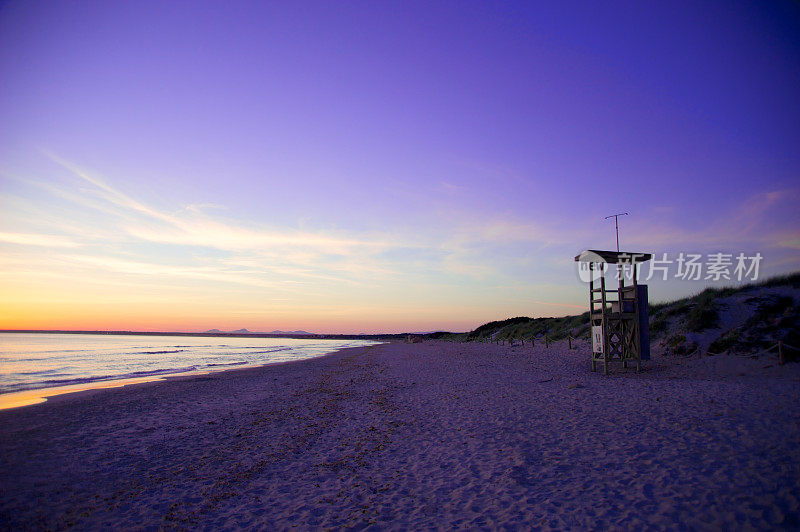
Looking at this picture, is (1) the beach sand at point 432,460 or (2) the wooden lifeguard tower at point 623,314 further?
(2) the wooden lifeguard tower at point 623,314

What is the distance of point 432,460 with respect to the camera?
24.7ft

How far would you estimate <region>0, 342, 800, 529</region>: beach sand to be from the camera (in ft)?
18.1

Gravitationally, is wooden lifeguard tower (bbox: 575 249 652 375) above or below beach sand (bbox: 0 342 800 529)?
above

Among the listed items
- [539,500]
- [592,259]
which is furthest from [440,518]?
[592,259]

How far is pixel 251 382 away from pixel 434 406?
40.0ft

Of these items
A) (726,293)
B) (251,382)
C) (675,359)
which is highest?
(726,293)

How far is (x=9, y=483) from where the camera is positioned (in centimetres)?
702

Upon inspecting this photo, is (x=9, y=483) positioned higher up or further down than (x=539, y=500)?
further down

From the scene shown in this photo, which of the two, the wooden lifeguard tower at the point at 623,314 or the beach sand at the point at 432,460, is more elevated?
the wooden lifeguard tower at the point at 623,314

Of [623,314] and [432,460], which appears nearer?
[432,460]

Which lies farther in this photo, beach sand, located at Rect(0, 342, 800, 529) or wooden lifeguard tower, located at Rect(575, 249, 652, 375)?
wooden lifeguard tower, located at Rect(575, 249, 652, 375)

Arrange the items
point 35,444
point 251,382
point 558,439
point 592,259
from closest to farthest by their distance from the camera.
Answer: point 558,439, point 35,444, point 592,259, point 251,382

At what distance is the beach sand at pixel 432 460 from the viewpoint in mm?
5508

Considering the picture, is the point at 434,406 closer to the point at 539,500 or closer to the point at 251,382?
the point at 539,500
